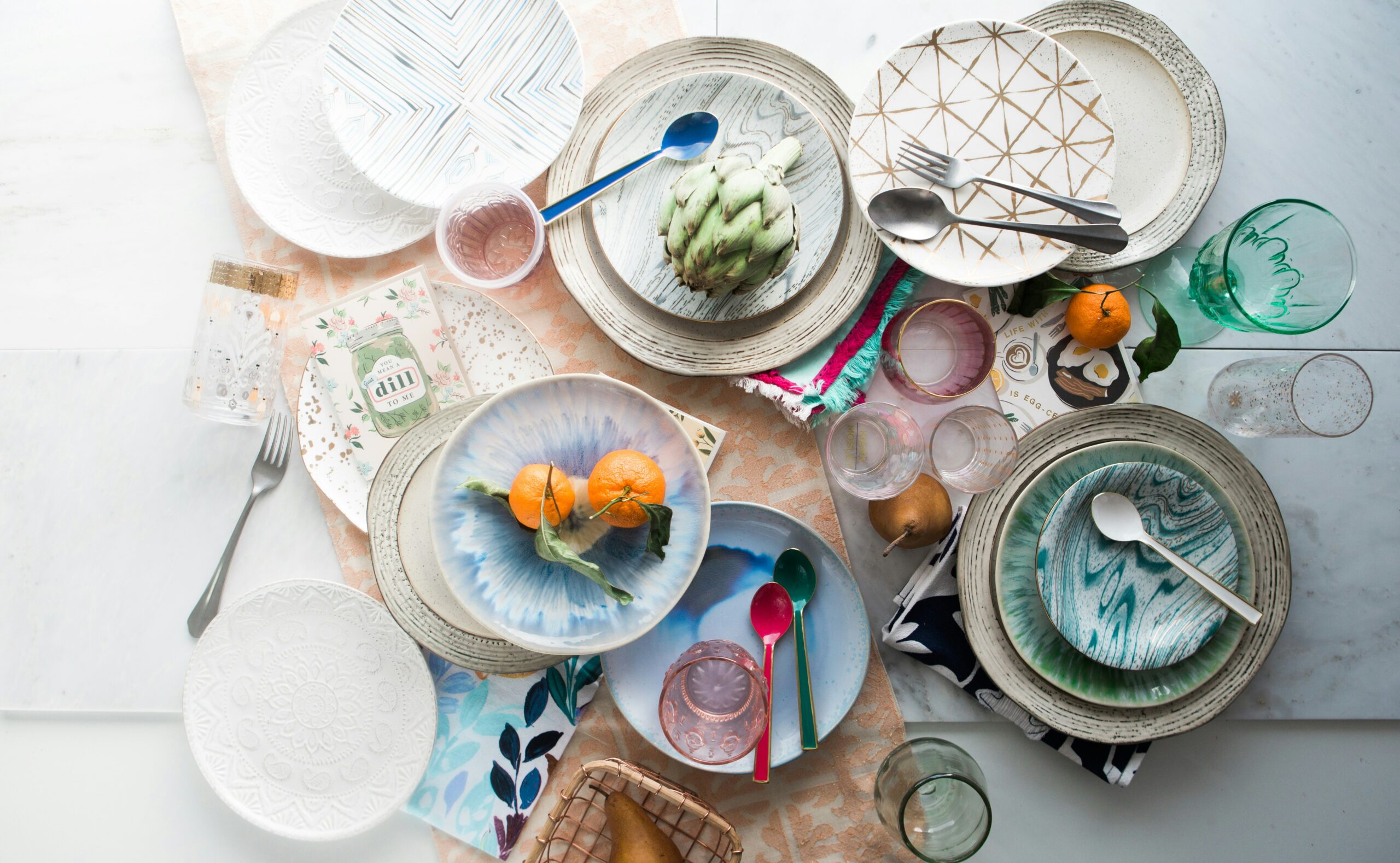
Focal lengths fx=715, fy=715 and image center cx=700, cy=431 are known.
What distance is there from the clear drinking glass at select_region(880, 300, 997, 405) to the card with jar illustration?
25.7 inches

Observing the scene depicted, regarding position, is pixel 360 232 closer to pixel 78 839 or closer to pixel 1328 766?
pixel 78 839

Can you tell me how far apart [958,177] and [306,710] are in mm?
1243

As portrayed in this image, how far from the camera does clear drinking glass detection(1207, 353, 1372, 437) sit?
1053 mm

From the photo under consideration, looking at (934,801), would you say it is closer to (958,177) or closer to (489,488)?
(489,488)

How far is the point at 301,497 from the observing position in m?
1.14

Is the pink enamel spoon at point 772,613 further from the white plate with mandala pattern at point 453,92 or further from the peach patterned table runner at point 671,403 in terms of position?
the white plate with mandala pattern at point 453,92

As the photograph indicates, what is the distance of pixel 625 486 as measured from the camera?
0.72 m

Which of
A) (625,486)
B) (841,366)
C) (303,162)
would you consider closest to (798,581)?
(841,366)

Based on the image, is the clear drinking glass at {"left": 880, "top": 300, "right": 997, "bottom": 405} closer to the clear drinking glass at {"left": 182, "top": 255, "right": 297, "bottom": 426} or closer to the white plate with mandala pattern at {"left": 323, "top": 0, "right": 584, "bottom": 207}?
the white plate with mandala pattern at {"left": 323, "top": 0, "right": 584, "bottom": 207}

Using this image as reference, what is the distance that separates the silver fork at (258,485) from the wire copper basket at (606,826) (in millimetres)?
628

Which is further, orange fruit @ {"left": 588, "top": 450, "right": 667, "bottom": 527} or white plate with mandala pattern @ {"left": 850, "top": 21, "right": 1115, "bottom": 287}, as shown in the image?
white plate with mandala pattern @ {"left": 850, "top": 21, "right": 1115, "bottom": 287}

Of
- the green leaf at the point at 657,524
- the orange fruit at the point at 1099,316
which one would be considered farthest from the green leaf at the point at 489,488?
the orange fruit at the point at 1099,316

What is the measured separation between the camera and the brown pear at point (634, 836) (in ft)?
3.25

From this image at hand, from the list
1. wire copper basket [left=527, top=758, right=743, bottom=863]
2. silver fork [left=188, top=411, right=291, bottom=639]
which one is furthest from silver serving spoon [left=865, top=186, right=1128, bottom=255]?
silver fork [left=188, top=411, right=291, bottom=639]
